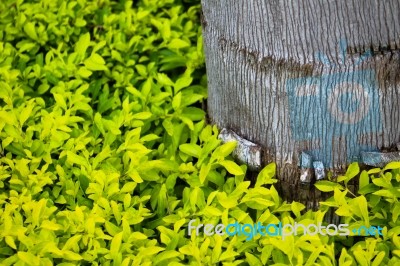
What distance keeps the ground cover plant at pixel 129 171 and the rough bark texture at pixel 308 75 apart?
0.36 feet

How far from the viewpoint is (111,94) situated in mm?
3246

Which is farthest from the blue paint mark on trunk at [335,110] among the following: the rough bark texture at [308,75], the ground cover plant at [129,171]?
the ground cover plant at [129,171]

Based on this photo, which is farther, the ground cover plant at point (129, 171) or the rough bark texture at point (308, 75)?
the ground cover plant at point (129, 171)

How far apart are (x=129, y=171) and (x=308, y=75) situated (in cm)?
81

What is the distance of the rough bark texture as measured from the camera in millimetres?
2244

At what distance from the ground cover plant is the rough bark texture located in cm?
11

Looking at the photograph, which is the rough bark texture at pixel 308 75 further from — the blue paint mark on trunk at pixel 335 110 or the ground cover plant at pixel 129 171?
the ground cover plant at pixel 129 171

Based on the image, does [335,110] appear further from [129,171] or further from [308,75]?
[129,171]

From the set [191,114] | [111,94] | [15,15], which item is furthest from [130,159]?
[15,15]

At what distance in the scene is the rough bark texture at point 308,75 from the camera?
2244 mm

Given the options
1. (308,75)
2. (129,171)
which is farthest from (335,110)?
(129,171)

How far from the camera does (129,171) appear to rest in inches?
104

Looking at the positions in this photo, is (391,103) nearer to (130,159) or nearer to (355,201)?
(355,201)

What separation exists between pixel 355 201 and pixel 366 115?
0.32 m
